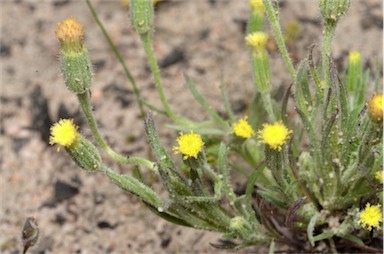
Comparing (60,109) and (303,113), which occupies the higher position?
(60,109)

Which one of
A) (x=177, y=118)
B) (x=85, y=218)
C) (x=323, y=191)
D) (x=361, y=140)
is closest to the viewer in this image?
(x=361, y=140)

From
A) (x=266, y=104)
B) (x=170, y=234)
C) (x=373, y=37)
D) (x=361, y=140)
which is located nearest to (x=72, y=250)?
(x=170, y=234)

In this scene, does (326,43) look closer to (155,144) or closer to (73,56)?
(155,144)

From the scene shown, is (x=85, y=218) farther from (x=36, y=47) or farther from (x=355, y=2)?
(x=355, y=2)

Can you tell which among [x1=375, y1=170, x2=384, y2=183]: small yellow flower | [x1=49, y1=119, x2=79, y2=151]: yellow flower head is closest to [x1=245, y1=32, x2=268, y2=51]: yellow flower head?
[x1=375, y1=170, x2=384, y2=183]: small yellow flower

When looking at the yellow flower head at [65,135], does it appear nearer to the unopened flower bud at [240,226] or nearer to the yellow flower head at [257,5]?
the unopened flower bud at [240,226]

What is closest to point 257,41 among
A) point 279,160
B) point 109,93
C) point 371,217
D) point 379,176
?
point 279,160
